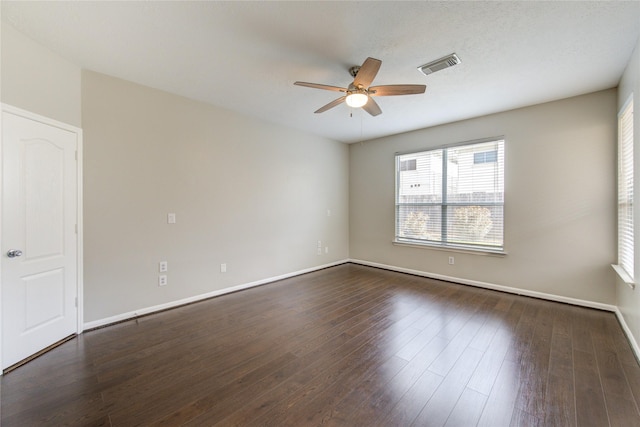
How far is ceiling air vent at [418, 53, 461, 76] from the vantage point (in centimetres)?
258

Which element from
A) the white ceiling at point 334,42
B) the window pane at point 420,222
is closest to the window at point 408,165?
the window pane at point 420,222

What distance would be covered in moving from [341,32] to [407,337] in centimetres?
291

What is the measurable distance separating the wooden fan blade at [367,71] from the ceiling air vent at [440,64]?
0.74 meters

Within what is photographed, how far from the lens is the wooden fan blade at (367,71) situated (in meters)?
2.15

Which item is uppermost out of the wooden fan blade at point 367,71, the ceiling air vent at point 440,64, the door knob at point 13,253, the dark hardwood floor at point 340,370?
the ceiling air vent at point 440,64

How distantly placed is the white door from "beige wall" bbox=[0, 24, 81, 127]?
149 millimetres

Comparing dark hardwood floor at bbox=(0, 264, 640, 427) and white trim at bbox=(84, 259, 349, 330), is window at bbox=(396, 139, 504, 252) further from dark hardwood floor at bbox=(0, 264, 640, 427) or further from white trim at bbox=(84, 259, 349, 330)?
white trim at bbox=(84, 259, 349, 330)

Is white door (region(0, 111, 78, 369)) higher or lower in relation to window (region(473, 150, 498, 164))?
lower

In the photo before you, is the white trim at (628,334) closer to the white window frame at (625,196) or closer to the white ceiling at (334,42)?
the white window frame at (625,196)

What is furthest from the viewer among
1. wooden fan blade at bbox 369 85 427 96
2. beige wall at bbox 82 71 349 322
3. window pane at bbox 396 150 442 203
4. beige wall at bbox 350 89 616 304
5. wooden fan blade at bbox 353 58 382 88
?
window pane at bbox 396 150 442 203

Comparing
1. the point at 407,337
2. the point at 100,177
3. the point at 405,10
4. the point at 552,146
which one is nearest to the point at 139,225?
the point at 100,177

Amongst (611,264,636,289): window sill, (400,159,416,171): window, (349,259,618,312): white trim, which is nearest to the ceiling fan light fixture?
(400,159,416,171): window

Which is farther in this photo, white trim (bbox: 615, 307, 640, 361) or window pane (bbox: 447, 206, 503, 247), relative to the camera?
window pane (bbox: 447, 206, 503, 247)

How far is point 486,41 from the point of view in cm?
235
